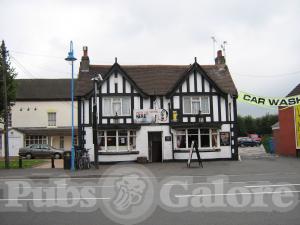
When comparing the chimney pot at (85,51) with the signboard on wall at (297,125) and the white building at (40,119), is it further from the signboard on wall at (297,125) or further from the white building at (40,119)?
the signboard on wall at (297,125)

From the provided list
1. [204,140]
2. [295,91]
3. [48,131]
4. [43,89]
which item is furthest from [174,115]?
[43,89]

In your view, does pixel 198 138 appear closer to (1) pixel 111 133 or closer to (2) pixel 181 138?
(2) pixel 181 138

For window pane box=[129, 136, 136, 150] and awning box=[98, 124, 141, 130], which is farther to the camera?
window pane box=[129, 136, 136, 150]

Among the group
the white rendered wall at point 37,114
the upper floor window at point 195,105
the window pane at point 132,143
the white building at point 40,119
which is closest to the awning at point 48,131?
the white building at point 40,119

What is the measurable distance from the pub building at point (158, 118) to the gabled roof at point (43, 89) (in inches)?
734

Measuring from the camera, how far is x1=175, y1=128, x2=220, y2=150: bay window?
32031 millimetres

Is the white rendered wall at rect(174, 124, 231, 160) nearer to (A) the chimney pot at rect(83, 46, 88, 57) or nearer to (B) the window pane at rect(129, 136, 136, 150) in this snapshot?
(B) the window pane at rect(129, 136, 136, 150)

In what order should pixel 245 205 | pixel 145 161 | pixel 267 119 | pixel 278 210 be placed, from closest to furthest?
pixel 278 210 < pixel 245 205 < pixel 145 161 < pixel 267 119

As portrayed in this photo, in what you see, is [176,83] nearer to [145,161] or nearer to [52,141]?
[145,161]

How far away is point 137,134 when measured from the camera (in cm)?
3191

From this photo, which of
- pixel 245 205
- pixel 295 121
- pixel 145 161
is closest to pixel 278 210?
pixel 245 205

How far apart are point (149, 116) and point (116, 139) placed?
2.99m

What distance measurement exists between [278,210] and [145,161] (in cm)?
2158

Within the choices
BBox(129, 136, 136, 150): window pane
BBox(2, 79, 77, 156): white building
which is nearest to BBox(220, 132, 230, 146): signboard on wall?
BBox(129, 136, 136, 150): window pane
